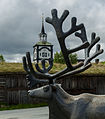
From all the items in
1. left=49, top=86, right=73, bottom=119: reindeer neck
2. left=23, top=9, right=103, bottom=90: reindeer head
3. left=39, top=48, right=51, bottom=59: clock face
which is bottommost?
left=49, top=86, right=73, bottom=119: reindeer neck

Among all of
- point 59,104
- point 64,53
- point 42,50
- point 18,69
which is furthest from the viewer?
point 42,50

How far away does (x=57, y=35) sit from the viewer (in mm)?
4906

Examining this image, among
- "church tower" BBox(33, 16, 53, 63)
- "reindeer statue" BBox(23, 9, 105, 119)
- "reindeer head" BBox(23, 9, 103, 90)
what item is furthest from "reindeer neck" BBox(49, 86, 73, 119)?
"church tower" BBox(33, 16, 53, 63)

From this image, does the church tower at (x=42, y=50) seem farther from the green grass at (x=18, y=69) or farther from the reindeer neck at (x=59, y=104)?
the reindeer neck at (x=59, y=104)

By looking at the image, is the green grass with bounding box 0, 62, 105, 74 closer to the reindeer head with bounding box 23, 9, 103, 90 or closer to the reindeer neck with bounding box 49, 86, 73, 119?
the reindeer head with bounding box 23, 9, 103, 90

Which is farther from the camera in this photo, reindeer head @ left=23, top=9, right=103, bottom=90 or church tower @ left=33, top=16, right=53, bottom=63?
church tower @ left=33, top=16, right=53, bottom=63

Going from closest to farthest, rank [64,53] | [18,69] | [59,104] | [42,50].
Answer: [59,104] → [64,53] → [18,69] → [42,50]

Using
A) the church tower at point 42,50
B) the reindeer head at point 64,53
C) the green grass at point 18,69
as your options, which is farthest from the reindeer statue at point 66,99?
the church tower at point 42,50

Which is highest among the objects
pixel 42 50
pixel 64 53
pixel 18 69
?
pixel 42 50

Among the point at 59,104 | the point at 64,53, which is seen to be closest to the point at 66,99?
the point at 59,104

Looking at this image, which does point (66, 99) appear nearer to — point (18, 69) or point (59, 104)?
point (59, 104)

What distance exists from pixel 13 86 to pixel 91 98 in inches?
559

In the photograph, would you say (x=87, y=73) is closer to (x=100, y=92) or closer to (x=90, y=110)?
(x=100, y=92)

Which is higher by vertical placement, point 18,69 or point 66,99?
point 18,69
